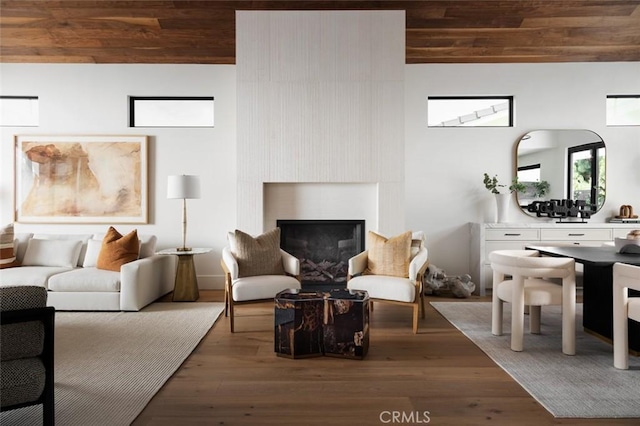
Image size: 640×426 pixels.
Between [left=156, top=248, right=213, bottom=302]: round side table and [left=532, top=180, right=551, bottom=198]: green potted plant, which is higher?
[left=532, top=180, right=551, bottom=198]: green potted plant

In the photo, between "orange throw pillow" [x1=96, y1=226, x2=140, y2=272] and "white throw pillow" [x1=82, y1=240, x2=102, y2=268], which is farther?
"white throw pillow" [x1=82, y1=240, x2=102, y2=268]

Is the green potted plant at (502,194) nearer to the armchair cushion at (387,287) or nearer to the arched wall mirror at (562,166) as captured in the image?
the arched wall mirror at (562,166)

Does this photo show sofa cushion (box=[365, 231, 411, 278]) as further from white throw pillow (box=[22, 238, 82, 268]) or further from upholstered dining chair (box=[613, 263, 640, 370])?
white throw pillow (box=[22, 238, 82, 268])

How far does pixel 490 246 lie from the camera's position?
18.0 feet

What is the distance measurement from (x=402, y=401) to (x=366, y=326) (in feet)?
2.69

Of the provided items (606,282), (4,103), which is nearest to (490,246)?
(606,282)

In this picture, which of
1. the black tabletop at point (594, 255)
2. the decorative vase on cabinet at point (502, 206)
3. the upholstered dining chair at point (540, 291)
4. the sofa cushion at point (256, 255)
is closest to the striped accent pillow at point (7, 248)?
the sofa cushion at point (256, 255)

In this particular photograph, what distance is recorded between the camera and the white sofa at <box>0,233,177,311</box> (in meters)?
4.51

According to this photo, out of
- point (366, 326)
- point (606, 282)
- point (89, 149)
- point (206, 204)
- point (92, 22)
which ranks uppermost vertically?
point (92, 22)

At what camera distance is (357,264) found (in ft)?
14.0

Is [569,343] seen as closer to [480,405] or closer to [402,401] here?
[480,405]

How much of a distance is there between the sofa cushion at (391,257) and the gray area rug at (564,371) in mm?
729

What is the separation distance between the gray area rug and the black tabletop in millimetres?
707

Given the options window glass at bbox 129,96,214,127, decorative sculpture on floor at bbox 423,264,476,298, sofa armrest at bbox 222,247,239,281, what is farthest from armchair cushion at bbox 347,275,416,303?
window glass at bbox 129,96,214,127
